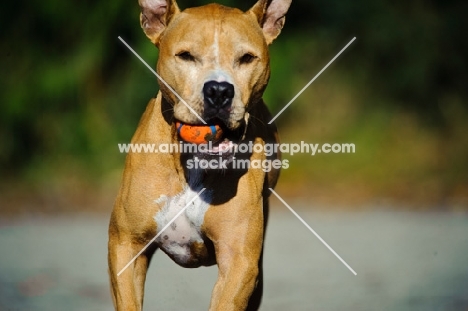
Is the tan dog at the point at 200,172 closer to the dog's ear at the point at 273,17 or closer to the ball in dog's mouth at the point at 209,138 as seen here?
the ball in dog's mouth at the point at 209,138

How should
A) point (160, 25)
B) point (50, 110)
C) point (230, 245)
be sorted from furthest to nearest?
1. point (50, 110)
2. point (160, 25)
3. point (230, 245)

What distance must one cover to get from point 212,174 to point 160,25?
922 mm

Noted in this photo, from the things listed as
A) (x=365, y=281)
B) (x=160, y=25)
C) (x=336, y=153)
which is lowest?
(x=336, y=153)

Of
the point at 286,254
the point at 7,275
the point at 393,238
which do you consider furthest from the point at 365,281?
the point at 7,275

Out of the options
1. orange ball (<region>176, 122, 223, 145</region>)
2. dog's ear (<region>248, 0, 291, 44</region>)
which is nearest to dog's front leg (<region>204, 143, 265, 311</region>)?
orange ball (<region>176, 122, 223, 145</region>)

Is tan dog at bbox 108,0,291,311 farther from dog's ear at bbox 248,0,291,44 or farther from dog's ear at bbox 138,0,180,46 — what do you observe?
dog's ear at bbox 248,0,291,44

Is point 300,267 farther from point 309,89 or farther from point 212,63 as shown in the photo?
point 309,89

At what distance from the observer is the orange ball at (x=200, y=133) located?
5082mm

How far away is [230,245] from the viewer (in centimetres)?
528

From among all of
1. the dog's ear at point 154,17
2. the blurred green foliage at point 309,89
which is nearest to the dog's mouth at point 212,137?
the dog's ear at point 154,17

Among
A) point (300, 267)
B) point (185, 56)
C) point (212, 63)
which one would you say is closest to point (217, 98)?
point (212, 63)

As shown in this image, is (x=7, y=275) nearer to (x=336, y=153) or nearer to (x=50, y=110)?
(x=50, y=110)

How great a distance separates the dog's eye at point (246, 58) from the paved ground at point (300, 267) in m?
2.58

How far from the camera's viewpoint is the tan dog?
512 centimetres
